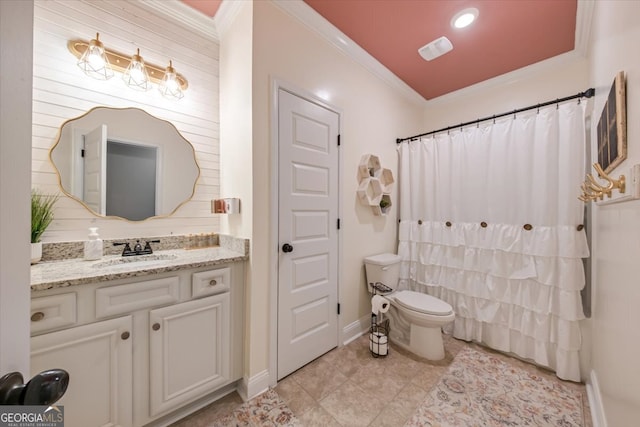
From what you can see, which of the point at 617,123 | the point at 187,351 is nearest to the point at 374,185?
the point at 617,123

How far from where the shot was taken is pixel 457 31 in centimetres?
185

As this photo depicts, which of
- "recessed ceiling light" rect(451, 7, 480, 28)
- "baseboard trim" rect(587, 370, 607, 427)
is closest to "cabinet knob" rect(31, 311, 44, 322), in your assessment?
"baseboard trim" rect(587, 370, 607, 427)

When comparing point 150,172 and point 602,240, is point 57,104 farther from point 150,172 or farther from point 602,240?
point 602,240

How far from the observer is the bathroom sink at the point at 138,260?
1297 millimetres

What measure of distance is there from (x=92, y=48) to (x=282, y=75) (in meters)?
1.15

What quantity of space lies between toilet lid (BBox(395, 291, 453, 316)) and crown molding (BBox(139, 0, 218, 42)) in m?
2.71

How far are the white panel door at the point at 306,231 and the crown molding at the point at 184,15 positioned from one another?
929mm

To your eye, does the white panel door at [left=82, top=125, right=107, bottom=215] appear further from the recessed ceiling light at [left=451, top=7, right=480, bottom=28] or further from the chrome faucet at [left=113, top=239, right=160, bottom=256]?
the recessed ceiling light at [left=451, top=7, right=480, bottom=28]

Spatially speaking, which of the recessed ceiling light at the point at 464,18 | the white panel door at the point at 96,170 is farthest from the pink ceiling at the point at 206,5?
the recessed ceiling light at the point at 464,18

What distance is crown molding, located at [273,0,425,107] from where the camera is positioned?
165cm

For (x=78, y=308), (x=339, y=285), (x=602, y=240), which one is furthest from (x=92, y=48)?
(x=602, y=240)

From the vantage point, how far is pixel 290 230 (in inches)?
66.5

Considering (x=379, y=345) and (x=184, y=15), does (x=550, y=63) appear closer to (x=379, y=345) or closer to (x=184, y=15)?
(x=379, y=345)

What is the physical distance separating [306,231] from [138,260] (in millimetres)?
1074
